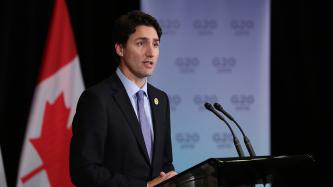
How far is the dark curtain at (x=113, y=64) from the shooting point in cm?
541

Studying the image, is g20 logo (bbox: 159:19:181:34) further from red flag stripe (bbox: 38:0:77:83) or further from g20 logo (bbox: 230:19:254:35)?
red flag stripe (bbox: 38:0:77:83)

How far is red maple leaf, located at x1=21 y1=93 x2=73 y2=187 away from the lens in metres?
4.97

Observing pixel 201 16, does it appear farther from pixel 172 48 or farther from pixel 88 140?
pixel 88 140

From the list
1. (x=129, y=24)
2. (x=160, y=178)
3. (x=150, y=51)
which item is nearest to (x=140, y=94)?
(x=150, y=51)

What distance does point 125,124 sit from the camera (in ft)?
8.93

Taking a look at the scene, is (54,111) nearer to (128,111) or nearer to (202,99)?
(202,99)

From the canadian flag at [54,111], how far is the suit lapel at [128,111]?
2319mm

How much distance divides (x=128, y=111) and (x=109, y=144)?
0.19m

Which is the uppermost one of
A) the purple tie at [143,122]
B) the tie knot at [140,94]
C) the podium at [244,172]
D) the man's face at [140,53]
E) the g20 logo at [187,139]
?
the man's face at [140,53]

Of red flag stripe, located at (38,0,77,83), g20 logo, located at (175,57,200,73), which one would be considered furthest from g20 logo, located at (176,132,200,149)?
red flag stripe, located at (38,0,77,83)

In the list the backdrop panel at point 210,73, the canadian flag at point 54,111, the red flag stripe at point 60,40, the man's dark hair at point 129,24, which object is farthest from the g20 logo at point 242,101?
the man's dark hair at point 129,24

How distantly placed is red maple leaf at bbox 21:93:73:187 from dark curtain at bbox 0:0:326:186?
18.3 inches
